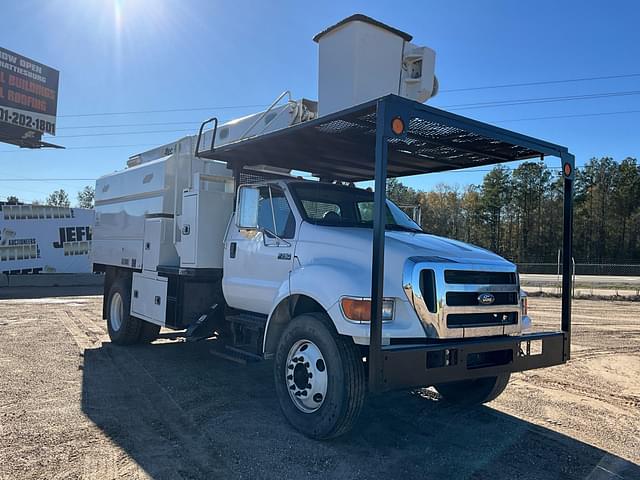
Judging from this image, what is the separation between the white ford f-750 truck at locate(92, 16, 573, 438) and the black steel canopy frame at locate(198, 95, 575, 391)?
17 millimetres

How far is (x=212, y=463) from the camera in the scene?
13.5 ft

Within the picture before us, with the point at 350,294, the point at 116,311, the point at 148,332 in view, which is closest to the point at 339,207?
the point at 350,294

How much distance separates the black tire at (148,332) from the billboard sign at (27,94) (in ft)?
80.0

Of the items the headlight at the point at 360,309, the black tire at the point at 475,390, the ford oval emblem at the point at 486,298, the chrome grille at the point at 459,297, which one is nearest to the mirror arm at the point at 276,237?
the headlight at the point at 360,309

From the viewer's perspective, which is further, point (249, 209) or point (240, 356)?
point (240, 356)

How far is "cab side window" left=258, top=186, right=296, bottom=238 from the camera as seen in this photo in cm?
575

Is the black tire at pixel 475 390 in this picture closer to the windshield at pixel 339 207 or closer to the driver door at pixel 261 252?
the windshield at pixel 339 207

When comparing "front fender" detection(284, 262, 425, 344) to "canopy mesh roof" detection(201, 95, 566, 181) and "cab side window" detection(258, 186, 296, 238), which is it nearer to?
"cab side window" detection(258, 186, 296, 238)

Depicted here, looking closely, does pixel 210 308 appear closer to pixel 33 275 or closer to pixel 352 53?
pixel 352 53

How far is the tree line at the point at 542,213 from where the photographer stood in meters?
64.7

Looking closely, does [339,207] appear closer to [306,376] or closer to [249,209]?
[249,209]

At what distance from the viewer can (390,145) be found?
5.97 m

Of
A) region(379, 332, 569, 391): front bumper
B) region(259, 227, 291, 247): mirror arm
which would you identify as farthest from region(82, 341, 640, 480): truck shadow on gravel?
region(259, 227, 291, 247): mirror arm

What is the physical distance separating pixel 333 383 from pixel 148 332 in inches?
214
